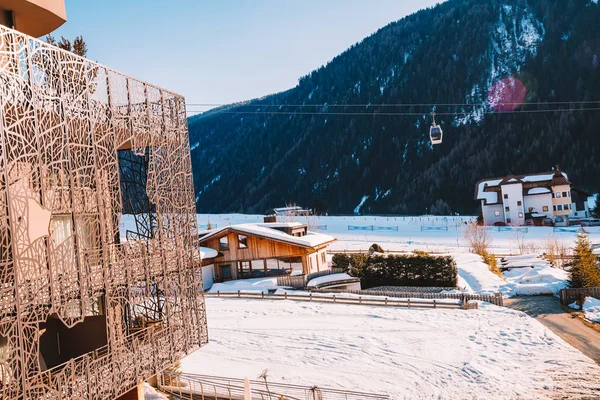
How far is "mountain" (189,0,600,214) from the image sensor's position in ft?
413

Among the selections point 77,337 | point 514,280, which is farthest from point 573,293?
point 77,337

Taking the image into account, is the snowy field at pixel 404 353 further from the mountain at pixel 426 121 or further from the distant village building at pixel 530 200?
the mountain at pixel 426 121

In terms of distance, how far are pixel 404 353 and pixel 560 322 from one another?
883 cm

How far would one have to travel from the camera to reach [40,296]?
8.84 meters

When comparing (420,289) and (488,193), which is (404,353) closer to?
(420,289)

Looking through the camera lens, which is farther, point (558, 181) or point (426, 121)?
point (426, 121)

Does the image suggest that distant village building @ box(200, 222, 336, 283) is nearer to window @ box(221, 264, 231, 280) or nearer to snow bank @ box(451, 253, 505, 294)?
window @ box(221, 264, 231, 280)

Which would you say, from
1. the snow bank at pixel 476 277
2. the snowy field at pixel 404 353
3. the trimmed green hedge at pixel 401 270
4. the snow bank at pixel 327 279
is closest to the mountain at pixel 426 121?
the snow bank at pixel 476 277

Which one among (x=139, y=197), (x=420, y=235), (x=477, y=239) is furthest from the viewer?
(x=420, y=235)

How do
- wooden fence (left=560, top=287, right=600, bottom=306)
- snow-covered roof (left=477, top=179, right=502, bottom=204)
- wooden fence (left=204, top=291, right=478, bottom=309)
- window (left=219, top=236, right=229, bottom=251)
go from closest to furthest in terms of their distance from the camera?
wooden fence (left=560, top=287, right=600, bottom=306)
wooden fence (left=204, top=291, right=478, bottom=309)
window (left=219, top=236, right=229, bottom=251)
snow-covered roof (left=477, top=179, right=502, bottom=204)

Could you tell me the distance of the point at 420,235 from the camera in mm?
64938

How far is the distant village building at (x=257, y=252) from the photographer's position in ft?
111

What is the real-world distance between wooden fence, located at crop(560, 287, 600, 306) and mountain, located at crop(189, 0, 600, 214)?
290 feet

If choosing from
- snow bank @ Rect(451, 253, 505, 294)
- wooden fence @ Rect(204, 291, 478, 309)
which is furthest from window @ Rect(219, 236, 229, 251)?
snow bank @ Rect(451, 253, 505, 294)
